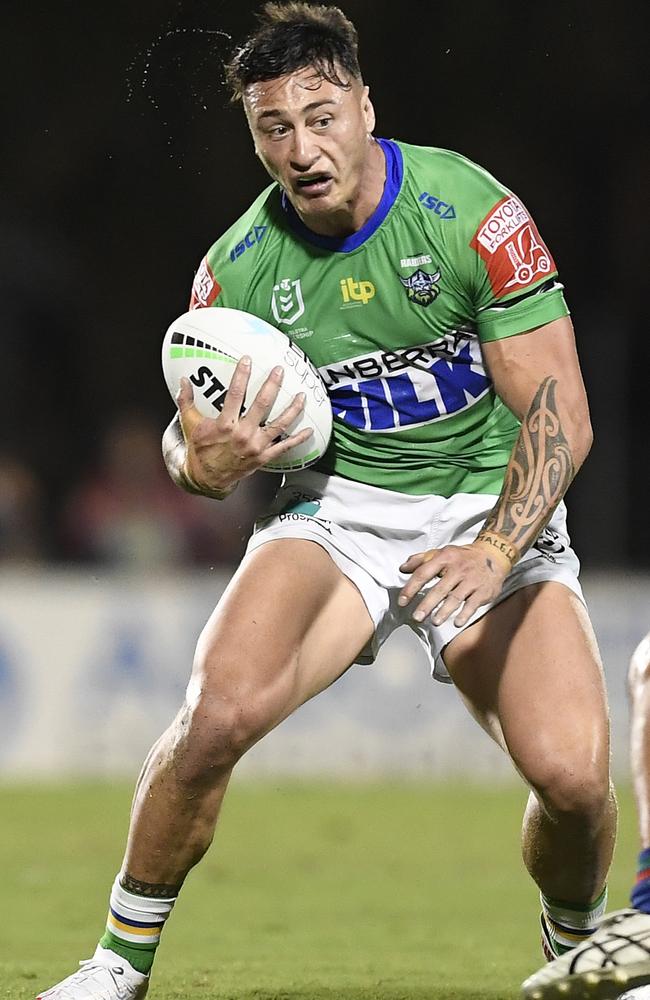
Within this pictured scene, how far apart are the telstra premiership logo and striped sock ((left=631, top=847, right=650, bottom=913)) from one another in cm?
167

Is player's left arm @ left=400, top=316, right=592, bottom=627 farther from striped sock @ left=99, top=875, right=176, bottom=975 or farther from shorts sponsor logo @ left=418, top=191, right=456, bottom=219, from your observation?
striped sock @ left=99, top=875, right=176, bottom=975

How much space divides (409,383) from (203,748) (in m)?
1.19

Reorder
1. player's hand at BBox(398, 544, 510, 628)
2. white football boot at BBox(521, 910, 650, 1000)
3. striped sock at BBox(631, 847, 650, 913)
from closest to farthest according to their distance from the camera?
white football boot at BBox(521, 910, 650, 1000) → striped sock at BBox(631, 847, 650, 913) → player's hand at BBox(398, 544, 510, 628)

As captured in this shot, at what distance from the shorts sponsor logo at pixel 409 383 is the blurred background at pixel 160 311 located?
5514mm

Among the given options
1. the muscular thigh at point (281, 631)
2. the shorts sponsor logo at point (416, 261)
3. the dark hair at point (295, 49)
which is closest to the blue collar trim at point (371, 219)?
the shorts sponsor logo at point (416, 261)

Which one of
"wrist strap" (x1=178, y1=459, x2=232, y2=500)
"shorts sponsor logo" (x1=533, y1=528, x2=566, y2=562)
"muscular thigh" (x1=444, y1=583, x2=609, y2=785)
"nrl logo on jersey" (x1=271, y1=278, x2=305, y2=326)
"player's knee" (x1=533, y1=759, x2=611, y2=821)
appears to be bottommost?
"player's knee" (x1=533, y1=759, x2=611, y2=821)

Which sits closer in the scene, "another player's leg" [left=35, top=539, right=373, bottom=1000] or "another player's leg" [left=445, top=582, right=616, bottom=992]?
"another player's leg" [left=35, top=539, right=373, bottom=1000]

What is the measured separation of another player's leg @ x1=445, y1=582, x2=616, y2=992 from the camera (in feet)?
12.8

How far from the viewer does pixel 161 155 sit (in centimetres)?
1309

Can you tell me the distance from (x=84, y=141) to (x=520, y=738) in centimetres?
1040

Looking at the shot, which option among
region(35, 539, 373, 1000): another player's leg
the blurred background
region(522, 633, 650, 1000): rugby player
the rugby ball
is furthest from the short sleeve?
the blurred background

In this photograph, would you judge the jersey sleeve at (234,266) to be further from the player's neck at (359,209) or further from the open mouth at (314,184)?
the open mouth at (314,184)

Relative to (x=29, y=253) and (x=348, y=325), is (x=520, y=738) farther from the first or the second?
(x=29, y=253)

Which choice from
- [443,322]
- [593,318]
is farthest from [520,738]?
[593,318]
